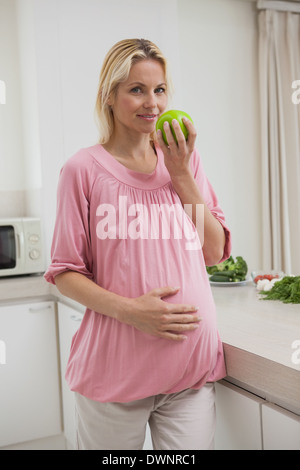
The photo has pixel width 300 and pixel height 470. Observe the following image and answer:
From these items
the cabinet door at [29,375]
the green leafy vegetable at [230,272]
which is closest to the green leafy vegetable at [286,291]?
the green leafy vegetable at [230,272]

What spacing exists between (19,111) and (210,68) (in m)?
1.24

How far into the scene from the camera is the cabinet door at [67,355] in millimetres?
2193

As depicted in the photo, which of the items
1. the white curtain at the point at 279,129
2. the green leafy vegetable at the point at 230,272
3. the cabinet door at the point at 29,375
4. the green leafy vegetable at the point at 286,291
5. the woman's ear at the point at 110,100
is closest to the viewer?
the woman's ear at the point at 110,100

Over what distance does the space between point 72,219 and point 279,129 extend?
2644 mm

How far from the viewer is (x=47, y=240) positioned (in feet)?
8.42

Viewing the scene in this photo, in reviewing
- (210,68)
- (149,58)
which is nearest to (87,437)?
(149,58)

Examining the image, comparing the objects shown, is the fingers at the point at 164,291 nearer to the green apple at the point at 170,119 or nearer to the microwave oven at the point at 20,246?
the green apple at the point at 170,119

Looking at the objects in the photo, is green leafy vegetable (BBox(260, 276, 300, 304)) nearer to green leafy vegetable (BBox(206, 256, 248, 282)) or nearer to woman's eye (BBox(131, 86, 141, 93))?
green leafy vegetable (BBox(206, 256, 248, 282))

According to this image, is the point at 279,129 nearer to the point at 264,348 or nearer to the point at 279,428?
the point at 264,348

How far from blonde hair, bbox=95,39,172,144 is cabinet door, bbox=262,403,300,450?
70 cm

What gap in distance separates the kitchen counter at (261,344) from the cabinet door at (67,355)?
724 mm

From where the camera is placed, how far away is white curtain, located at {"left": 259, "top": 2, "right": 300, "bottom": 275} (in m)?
3.32

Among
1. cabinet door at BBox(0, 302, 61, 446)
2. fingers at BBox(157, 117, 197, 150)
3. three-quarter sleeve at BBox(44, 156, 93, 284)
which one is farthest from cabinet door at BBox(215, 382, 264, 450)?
cabinet door at BBox(0, 302, 61, 446)
